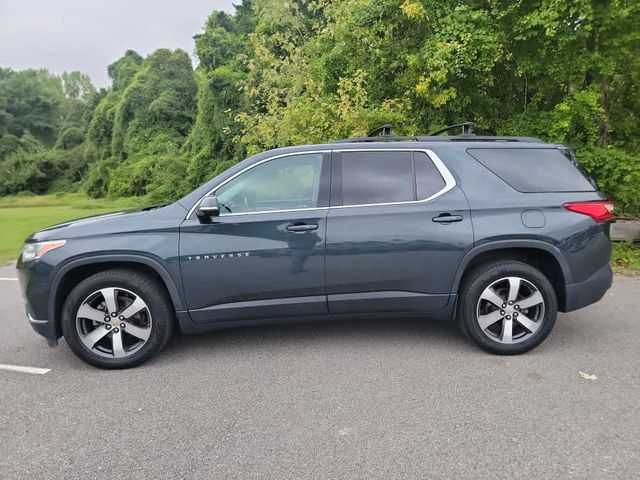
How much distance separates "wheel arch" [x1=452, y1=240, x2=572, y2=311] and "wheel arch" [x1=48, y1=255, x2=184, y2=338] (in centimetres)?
227

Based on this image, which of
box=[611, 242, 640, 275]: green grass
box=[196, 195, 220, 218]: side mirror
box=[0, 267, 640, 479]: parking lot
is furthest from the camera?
box=[611, 242, 640, 275]: green grass

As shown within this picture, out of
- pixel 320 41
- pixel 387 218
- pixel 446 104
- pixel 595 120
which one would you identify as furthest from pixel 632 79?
pixel 387 218

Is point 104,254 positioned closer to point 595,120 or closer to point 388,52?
point 388,52

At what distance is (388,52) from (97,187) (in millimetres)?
40833

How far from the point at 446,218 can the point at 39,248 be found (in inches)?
126

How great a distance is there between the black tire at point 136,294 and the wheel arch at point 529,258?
2.35 meters

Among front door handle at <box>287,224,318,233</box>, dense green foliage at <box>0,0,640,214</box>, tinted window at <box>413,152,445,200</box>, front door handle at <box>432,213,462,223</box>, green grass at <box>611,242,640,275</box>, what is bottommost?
green grass at <box>611,242,640,275</box>

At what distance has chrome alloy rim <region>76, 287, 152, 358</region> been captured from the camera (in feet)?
12.0

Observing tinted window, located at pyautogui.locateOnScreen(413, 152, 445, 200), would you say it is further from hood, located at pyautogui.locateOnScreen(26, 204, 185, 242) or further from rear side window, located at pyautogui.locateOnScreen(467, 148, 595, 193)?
hood, located at pyautogui.locateOnScreen(26, 204, 185, 242)

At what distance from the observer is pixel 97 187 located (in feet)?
143

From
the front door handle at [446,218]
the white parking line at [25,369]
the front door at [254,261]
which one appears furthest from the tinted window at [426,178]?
the white parking line at [25,369]

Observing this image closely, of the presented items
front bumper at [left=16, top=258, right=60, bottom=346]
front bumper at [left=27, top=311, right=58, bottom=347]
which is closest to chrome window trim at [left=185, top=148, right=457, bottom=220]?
front bumper at [left=16, top=258, right=60, bottom=346]

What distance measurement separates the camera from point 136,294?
3.68 m

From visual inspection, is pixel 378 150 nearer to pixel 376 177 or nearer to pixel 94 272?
pixel 376 177
